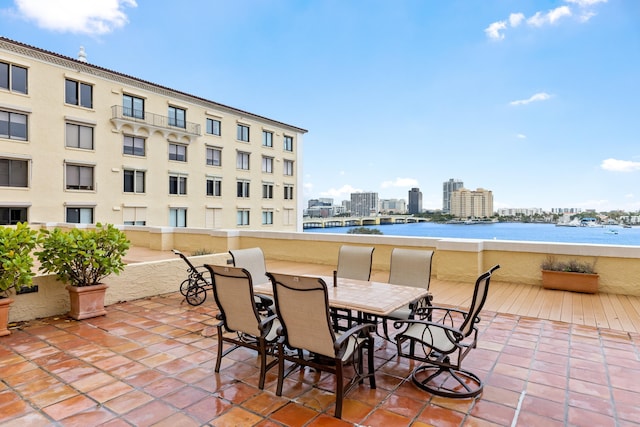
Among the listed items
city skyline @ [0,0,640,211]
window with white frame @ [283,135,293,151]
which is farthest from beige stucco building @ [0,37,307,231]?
city skyline @ [0,0,640,211]

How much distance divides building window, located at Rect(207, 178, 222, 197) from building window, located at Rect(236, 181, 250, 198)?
5.86 ft

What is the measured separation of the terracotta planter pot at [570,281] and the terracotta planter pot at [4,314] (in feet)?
27.4

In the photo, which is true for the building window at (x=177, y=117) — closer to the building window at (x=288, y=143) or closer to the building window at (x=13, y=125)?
the building window at (x=13, y=125)

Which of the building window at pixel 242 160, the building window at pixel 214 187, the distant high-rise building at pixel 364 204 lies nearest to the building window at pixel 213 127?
the building window at pixel 242 160

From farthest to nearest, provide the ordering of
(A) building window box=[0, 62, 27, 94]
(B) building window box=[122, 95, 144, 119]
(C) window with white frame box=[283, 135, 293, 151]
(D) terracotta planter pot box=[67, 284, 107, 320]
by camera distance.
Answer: (C) window with white frame box=[283, 135, 293, 151]
(B) building window box=[122, 95, 144, 119]
(A) building window box=[0, 62, 27, 94]
(D) terracotta planter pot box=[67, 284, 107, 320]

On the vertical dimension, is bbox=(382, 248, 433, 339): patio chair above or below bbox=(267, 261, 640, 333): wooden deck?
above

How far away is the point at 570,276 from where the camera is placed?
6715 mm

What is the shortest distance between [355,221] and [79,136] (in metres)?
22.0

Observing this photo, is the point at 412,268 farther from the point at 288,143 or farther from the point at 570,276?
the point at 288,143

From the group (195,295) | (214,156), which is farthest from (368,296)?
(214,156)

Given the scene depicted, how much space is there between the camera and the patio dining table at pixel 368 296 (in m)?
3.31

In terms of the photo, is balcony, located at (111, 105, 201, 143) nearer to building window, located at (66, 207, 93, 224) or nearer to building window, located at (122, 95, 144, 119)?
building window, located at (122, 95, 144, 119)

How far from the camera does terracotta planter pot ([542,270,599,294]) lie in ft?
21.7

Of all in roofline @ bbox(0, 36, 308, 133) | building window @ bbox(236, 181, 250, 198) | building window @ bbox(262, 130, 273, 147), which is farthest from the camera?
building window @ bbox(262, 130, 273, 147)
